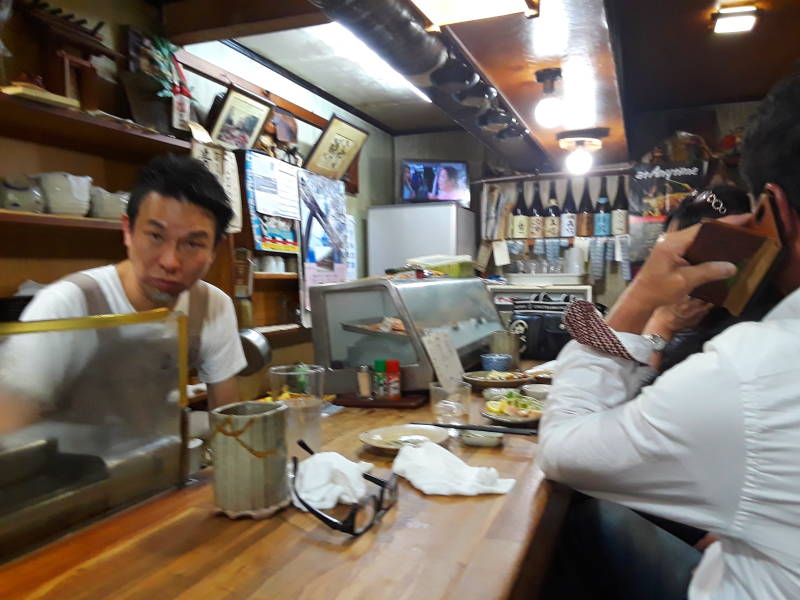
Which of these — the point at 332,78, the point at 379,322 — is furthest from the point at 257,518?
the point at 332,78

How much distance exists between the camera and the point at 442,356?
222cm

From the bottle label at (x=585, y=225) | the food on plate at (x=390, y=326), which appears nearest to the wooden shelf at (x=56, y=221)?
the food on plate at (x=390, y=326)

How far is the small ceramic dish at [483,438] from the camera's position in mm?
1537

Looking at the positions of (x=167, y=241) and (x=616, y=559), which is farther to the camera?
(x=167, y=241)

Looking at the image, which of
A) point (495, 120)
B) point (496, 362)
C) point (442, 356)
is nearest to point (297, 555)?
point (442, 356)

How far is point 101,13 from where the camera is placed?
289cm

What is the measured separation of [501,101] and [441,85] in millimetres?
760

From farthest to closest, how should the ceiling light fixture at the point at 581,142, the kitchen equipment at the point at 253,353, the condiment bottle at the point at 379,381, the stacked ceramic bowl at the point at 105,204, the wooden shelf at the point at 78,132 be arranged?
the ceiling light fixture at the point at 581,142
the stacked ceramic bowl at the point at 105,204
the kitchen equipment at the point at 253,353
the wooden shelf at the point at 78,132
the condiment bottle at the point at 379,381

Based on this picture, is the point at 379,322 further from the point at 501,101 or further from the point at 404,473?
the point at 501,101

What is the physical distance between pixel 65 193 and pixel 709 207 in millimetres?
2468

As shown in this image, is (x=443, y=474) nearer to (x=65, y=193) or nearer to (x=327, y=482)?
(x=327, y=482)

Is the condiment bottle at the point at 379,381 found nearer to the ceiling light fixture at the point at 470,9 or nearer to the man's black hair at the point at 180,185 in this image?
the man's black hair at the point at 180,185

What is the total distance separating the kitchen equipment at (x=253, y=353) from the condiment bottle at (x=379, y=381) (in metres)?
0.52

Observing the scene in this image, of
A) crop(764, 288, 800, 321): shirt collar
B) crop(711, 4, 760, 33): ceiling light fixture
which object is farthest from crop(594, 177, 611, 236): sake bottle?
crop(764, 288, 800, 321): shirt collar
